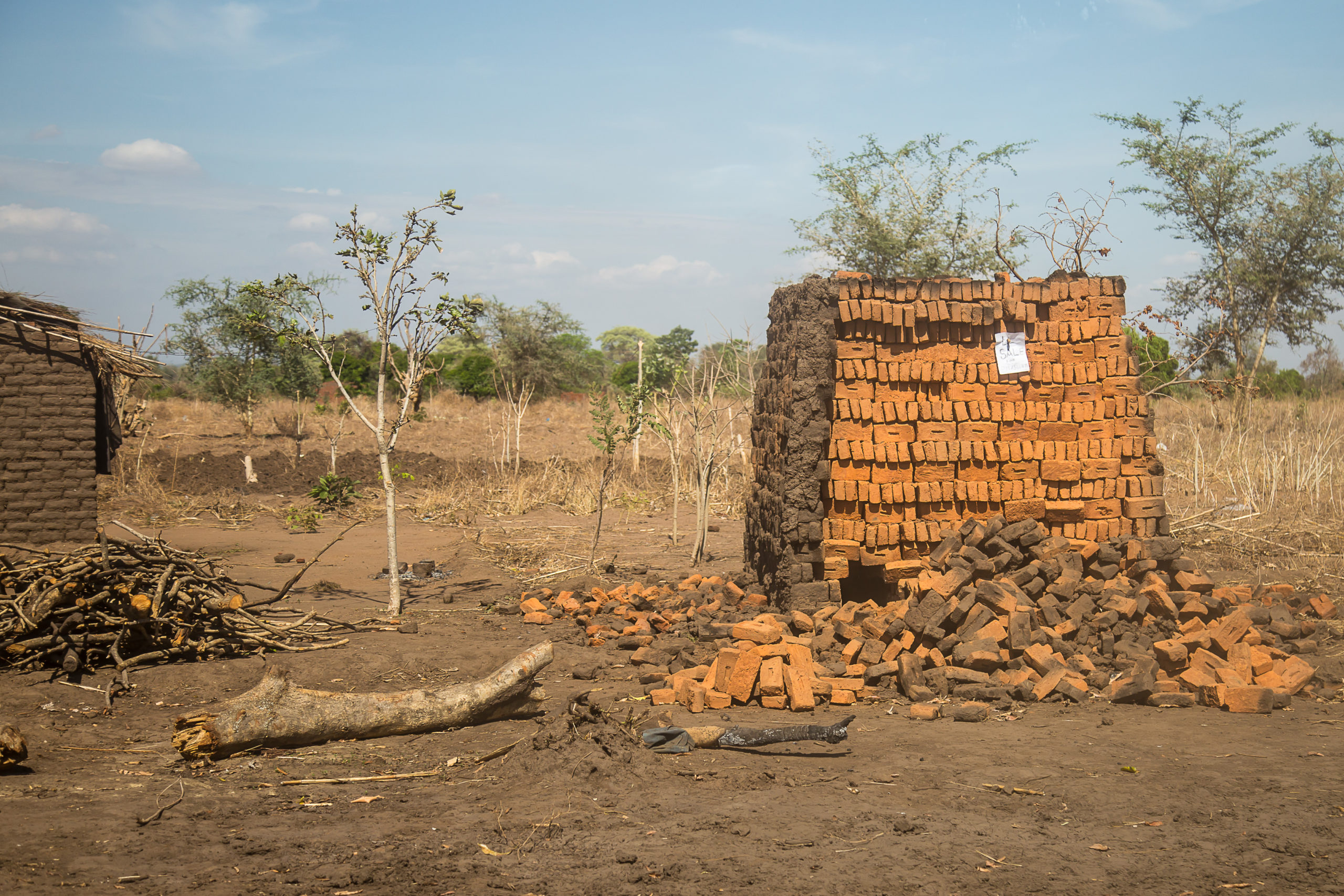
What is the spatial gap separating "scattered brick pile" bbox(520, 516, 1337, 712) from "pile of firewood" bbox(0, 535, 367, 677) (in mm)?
2613

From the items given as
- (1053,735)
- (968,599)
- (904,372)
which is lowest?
(1053,735)

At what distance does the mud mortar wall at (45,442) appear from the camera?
8.92 metres

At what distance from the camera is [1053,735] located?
4547mm

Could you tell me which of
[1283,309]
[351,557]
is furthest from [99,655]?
[1283,309]

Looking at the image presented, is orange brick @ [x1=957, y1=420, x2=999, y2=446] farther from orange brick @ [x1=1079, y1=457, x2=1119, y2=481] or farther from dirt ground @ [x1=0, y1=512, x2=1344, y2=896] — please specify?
dirt ground @ [x1=0, y1=512, x2=1344, y2=896]

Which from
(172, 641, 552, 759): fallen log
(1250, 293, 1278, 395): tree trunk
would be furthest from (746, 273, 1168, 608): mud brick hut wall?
(1250, 293, 1278, 395): tree trunk

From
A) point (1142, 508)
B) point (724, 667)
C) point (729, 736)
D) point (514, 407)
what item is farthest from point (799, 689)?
point (514, 407)

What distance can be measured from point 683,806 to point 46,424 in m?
8.84

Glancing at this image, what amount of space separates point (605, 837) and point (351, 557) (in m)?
7.83

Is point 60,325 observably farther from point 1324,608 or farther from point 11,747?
point 1324,608

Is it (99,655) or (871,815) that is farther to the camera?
(99,655)

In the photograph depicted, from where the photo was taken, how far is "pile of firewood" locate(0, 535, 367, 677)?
5363 mm

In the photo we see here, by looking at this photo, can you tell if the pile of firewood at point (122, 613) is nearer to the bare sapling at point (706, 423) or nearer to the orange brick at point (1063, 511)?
the bare sapling at point (706, 423)

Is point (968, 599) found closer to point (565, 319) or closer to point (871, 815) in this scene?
point (871, 815)
